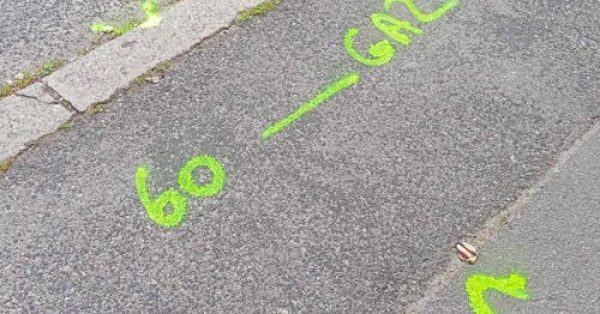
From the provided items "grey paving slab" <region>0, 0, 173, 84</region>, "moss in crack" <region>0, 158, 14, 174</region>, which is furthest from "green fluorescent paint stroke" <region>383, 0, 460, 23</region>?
"moss in crack" <region>0, 158, 14, 174</region>

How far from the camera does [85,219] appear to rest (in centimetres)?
260

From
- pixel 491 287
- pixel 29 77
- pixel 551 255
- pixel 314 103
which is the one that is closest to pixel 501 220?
pixel 551 255

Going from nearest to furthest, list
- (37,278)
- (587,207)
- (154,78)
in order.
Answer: (37,278) < (587,207) < (154,78)

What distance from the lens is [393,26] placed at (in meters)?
3.60

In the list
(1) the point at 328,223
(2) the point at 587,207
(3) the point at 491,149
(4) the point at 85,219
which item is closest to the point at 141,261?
(4) the point at 85,219

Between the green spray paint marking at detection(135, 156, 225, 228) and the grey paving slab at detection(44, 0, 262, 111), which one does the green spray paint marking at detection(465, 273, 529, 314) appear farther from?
the grey paving slab at detection(44, 0, 262, 111)

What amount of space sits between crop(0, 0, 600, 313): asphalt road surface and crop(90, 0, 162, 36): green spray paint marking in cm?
35

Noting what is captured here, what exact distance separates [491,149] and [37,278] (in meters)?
2.24

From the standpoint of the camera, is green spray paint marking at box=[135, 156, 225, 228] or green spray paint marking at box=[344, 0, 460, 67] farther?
green spray paint marking at box=[344, 0, 460, 67]

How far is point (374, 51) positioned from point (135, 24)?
4.51 feet

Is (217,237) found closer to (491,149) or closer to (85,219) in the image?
(85,219)

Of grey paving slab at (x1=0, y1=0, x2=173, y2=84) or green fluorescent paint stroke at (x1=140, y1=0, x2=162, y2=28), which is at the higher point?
green fluorescent paint stroke at (x1=140, y1=0, x2=162, y2=28)

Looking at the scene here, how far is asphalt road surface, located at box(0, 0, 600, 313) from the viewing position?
97.8 inches

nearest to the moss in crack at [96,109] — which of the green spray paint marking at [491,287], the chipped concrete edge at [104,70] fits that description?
the chipped concrete edge at [104,70]
